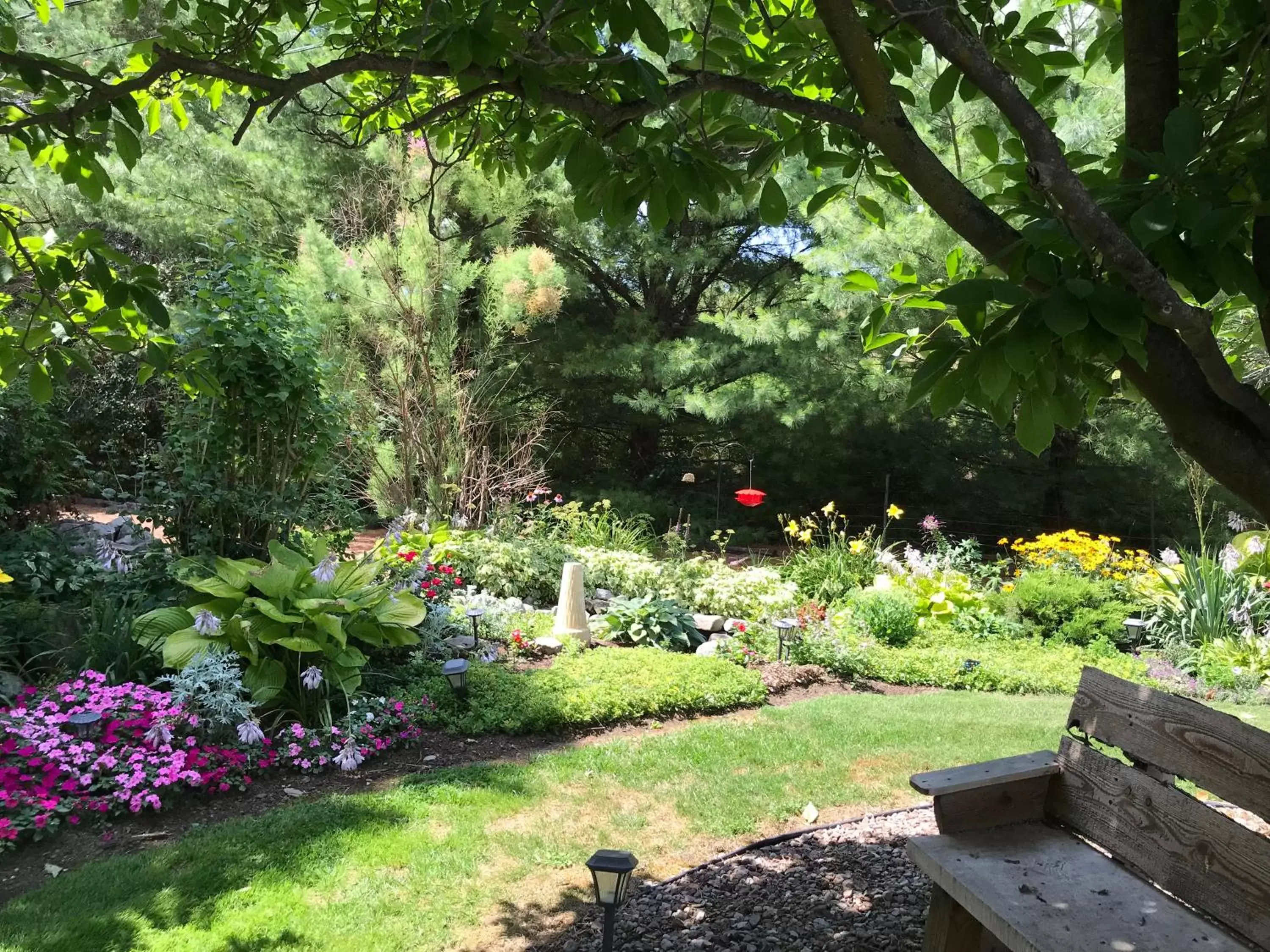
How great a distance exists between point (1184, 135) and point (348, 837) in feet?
11.9

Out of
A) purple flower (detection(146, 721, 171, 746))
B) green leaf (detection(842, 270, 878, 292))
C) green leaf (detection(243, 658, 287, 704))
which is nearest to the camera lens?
green leaf (detection(842, 270, 878, 292))

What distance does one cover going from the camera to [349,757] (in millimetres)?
4230

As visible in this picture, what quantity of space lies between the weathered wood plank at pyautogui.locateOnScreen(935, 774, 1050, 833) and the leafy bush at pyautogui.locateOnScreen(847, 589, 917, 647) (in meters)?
5.00

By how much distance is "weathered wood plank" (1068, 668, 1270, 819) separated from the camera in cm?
191

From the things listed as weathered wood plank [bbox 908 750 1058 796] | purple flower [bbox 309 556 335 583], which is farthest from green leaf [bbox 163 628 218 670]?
weathered wood plank [bbox 908 750 1058 796]

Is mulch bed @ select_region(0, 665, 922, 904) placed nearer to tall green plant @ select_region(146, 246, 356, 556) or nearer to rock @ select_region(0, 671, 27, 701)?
rock @ select_region(0, 671, 27, 701)

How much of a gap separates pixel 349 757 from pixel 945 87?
3.85 metres

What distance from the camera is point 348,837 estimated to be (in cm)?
355

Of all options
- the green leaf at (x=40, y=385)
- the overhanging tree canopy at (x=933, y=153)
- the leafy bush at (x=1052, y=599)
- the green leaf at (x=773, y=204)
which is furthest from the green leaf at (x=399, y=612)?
the leafy bush at (x=1052, y=599)

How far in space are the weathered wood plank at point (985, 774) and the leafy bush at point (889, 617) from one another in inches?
197

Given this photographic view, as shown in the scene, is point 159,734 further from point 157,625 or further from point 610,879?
point 610,879

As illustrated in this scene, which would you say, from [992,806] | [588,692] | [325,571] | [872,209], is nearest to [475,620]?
[588,692]

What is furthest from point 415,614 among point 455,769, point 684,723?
point 684,723

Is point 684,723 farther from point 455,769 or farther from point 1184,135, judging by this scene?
point 1184,135
